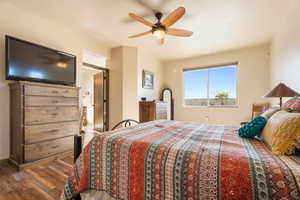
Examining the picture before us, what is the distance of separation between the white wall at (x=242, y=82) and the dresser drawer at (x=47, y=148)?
3.62m

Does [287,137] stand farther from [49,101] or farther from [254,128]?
[49,101]

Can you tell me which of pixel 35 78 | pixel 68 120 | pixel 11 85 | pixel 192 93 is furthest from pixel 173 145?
pixel 192 93

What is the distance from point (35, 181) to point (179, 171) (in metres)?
1.93

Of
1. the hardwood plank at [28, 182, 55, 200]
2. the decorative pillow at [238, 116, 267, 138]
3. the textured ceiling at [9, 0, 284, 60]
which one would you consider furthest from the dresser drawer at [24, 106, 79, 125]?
the decorative pillow at [238, 116, 267, 138]

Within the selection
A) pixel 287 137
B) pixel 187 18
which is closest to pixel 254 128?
pixel 287 137

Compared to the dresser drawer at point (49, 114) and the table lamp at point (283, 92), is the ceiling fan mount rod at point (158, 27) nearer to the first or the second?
the table lamp at point (283, 92)

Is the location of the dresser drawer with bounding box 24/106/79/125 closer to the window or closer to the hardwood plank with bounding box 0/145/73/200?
the hardwood plank with bounding box 0/145/73/200

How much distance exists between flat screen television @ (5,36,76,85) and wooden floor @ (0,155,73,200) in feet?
4.47

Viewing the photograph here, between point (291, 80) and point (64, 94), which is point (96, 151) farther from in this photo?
point (291, 80)

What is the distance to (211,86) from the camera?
4617 millimetres

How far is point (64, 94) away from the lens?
2484 mm

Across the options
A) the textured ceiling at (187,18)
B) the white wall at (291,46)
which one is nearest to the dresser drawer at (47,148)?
the textured ceiling at (187,18)

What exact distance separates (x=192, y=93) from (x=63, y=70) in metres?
3.92

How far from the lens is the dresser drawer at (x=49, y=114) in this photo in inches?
81.1
